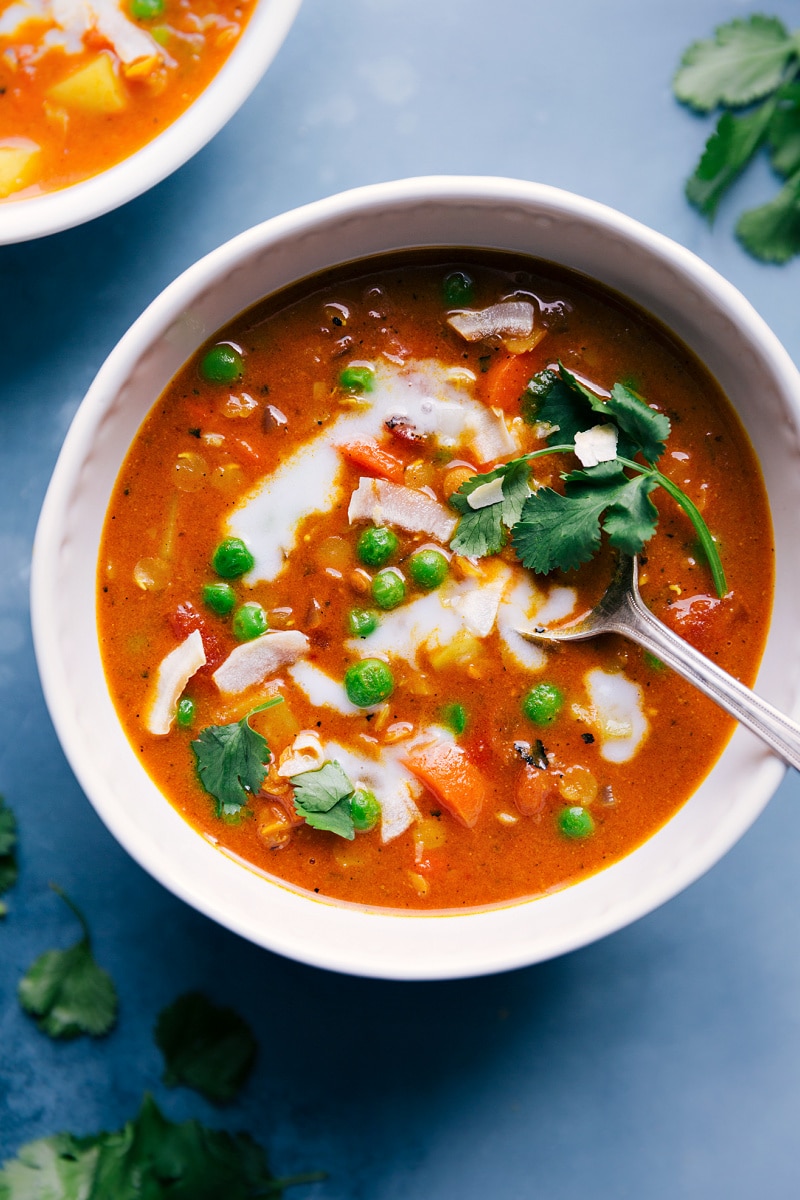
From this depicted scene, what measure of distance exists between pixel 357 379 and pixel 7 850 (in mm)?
1939

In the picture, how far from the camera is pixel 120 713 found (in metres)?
3.16

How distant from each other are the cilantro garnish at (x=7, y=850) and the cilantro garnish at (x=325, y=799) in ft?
3.41

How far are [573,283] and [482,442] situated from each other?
1.82 ft

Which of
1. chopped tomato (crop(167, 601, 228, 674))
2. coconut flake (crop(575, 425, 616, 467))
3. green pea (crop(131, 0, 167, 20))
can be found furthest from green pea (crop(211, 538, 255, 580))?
green pea (crop(131, 0, 167, 20))

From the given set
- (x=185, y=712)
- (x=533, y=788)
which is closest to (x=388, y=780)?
(x=533, y=788)

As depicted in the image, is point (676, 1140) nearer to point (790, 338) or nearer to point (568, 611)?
point (568, 611)

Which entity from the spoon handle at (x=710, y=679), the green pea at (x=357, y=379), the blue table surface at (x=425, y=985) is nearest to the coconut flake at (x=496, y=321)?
the green pea at (x=357, y=379)

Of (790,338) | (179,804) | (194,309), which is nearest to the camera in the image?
(194,309)

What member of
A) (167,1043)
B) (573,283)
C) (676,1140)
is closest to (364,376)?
(573,283)

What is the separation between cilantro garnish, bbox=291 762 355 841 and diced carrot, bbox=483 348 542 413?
122cm

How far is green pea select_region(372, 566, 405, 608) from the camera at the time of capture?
10.2 feet

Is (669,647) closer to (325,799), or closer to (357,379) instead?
(325,799)

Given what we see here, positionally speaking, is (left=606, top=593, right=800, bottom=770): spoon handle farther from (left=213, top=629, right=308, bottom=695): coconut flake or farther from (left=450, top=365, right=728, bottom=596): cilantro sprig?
(left=213, top=629, right=308, bottom=695): coconut flake

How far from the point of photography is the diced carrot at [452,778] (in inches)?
123
